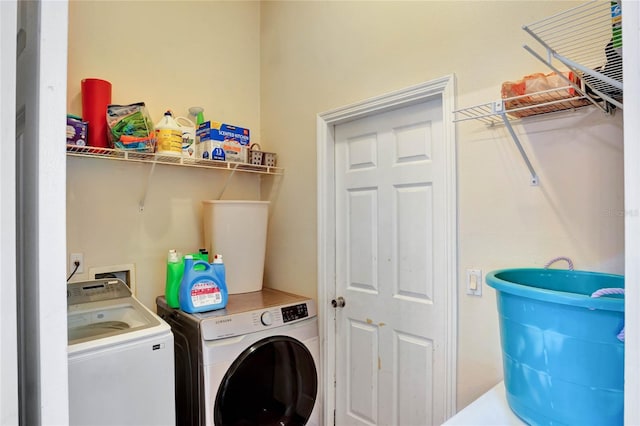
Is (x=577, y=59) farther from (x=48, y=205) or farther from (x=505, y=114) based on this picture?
(x=48, y=205)

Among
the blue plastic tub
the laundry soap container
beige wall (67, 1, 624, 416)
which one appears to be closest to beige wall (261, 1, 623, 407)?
beige wall (67, 1, 624, 416)

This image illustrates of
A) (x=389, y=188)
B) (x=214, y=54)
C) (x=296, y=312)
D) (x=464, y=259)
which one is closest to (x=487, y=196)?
(x=464, y=259)

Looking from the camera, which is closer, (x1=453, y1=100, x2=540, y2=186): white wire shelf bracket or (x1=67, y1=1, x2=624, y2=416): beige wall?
(x1=453, y1=100, x2=540, y2=186): white wire shelf bracket

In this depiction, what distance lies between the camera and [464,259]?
5.24ft

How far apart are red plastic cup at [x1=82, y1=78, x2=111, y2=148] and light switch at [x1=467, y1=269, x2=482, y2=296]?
1981 millimetres

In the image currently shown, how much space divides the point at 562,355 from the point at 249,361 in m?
1.48

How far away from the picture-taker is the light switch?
1.54m

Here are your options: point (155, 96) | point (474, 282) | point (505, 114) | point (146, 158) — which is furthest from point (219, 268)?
point (505, 114)

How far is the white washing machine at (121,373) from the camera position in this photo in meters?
1.21

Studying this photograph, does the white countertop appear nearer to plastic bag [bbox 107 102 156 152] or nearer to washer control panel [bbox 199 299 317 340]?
washer control panel [bbox 199 299 317 340]

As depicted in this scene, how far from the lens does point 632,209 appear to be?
1.85 feet

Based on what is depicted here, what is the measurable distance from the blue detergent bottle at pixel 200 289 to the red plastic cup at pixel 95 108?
2.65 feet
